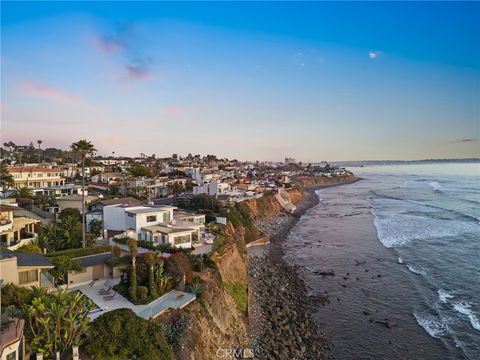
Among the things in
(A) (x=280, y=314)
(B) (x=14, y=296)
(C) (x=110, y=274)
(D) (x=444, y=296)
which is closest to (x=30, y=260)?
(B) (x=14, y=296)

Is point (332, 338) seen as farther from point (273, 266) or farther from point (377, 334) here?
point (273, 266)

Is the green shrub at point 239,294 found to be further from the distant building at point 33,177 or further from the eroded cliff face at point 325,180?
the eroded cliff face at point 325,180

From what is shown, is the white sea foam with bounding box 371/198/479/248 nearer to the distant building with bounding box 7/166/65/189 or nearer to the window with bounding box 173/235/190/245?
the window with bounding box 173/235/190/245

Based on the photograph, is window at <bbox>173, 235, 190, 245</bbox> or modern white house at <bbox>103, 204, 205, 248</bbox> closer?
window at <bbox>173, 235, 190, 245</bbox>

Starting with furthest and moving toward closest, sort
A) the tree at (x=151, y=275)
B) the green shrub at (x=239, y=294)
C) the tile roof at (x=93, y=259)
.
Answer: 1. the green shrub at (x=239, y=294)
2. the tile roof at (x=93, y=259)
3. the tree at (x=151, y=275)

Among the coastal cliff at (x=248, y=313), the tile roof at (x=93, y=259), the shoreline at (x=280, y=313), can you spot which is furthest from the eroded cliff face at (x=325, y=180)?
the tile roof at (x=93, y=259)

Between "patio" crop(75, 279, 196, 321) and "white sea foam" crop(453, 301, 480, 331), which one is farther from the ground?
"patio" crop(75, 279, 196, 321)

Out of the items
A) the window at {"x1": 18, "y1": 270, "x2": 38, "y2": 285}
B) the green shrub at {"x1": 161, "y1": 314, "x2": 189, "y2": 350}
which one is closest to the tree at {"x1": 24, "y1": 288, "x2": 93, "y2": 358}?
the green shrub at {"x1": 161, "y1": 314, "x2": 189, "y2": 350}

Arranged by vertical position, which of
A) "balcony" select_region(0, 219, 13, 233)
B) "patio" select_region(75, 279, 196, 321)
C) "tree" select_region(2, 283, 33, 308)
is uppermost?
"balcony" select_region(0, 219, 13, 233)
